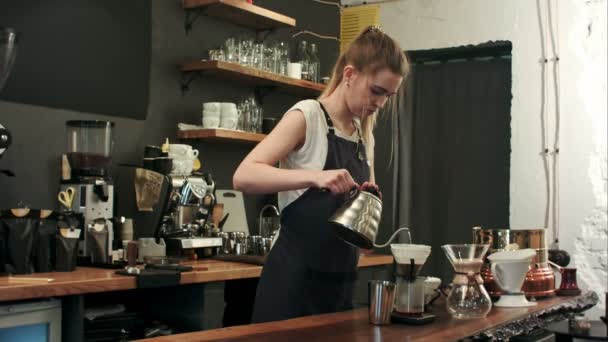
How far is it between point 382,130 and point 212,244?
1.85 metres

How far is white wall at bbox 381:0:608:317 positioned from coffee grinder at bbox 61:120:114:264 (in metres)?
2.52

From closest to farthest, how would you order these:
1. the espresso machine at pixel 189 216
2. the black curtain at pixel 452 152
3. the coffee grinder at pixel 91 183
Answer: the coffee grinder at pixel 91 183 < the espresso machine at pixel 189 216 < the black curtain at pixel 452 152

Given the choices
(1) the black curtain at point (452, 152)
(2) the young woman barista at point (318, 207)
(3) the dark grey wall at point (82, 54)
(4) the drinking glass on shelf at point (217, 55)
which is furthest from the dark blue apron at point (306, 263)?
(1) the black curtain at point (452, 152)

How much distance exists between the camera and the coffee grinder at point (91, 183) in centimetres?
320

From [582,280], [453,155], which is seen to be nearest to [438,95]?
[453,155]

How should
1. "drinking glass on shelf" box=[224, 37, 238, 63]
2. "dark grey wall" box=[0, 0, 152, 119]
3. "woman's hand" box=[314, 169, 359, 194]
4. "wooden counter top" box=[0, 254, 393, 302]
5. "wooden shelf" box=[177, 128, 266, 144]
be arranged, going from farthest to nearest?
"drinking glass on shelf" box=[224, 37, 238, 63], "wooden shelf" box=[177, 128, 266, 144], "dark grey wall" box=[0, 0, 152, 119], "wooden counter top" box=[0, 254, 393, 302], "woman's hand" box=[314, 169, 359, 194]

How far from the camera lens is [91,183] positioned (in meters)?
3.27

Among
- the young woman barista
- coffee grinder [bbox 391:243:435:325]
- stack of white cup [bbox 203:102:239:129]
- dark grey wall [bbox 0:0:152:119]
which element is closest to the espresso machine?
stack of white cup [bbox 203:102:239:129]

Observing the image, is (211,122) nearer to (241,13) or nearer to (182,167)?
(182,167)

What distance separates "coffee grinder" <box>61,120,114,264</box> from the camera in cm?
320

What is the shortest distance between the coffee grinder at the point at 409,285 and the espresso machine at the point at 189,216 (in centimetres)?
184

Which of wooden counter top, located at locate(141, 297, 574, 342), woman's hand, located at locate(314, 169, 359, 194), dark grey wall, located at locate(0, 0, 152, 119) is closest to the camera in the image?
wooden counter top, located at locate(141, 297, 574, 342)

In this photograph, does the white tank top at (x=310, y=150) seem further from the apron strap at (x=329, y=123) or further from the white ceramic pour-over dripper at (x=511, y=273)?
the white ceramic pour-over dripper at (x=511, y=273)

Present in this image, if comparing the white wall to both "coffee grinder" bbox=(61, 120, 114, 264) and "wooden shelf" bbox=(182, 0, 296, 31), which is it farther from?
"coffee grinder" bbox=(61, 120, 114, 264)
